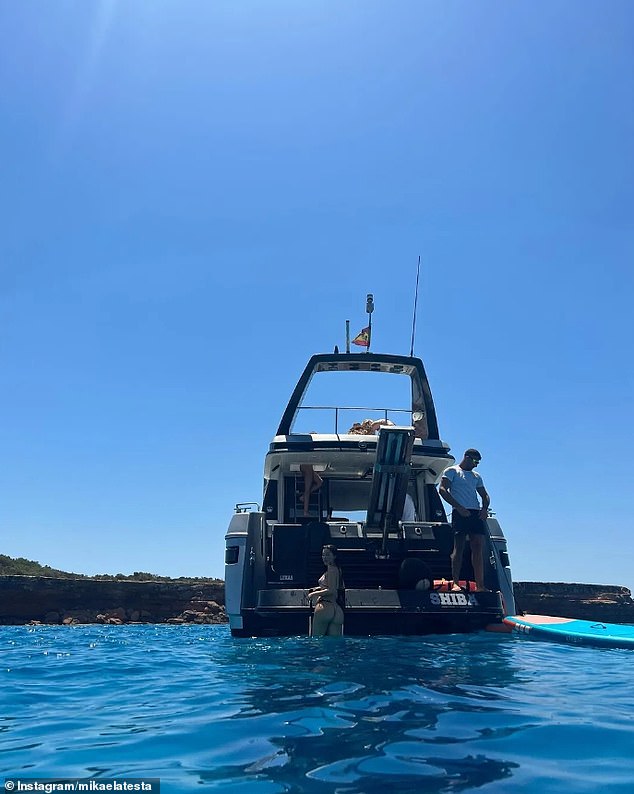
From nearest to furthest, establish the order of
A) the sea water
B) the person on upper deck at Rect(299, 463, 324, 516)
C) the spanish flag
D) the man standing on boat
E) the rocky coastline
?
the sea water
the man standing on boat
the person on upper deck at Rect(299, 463, 324, 516)
the spanish flag
the rocky coastline

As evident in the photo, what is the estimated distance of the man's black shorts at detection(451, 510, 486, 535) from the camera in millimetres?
8023

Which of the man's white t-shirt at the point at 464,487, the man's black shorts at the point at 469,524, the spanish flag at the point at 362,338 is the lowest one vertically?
the man's black shorts at the point at 469,524

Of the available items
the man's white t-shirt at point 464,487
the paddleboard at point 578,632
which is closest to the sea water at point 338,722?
the paddleboard at point 578,632

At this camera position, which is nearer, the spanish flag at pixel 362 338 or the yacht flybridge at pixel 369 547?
the yacht flybridge at pixel 369 547

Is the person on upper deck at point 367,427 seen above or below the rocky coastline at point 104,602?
above

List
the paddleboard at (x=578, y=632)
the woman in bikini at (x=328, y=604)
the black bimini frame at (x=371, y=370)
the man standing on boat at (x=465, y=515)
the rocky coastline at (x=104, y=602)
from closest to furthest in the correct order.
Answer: the paddleboard at (x=578, y=632), the woman in bikini at (x=328, y=604), the man standing on boat at (x=465, y=515), the black bimini frame at (x=371, y=370), the rocky coastline at (x=104, y=602)

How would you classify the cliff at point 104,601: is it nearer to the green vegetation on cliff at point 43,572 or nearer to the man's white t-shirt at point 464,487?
the green vegetation on cliff at point 43,572

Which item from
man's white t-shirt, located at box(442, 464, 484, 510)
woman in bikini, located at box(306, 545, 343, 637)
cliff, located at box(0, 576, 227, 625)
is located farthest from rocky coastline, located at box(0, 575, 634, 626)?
woman in bikini, located at box(306, 545, 343, 637)

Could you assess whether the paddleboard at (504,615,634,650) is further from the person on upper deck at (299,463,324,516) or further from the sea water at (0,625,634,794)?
the person on upper deck at (299,463,324,516)

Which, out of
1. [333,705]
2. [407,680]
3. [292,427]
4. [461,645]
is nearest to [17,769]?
[333,705]

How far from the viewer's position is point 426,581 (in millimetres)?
7980

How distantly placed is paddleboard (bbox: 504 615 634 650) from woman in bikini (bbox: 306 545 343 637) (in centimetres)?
214

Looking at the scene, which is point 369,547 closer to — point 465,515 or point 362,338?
point 465,515

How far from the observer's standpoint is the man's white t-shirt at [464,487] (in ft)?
26.4
